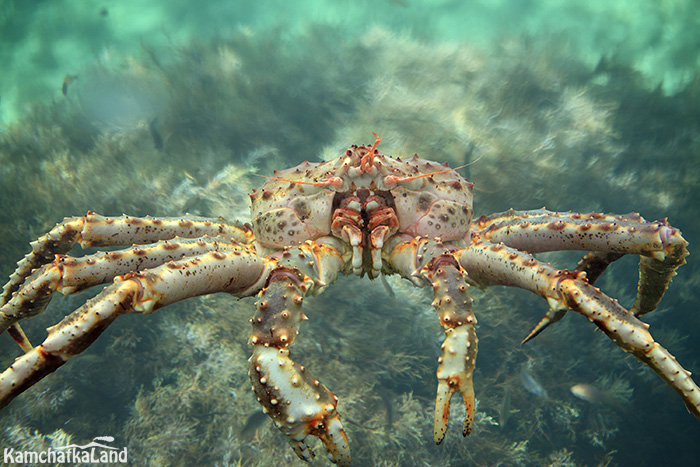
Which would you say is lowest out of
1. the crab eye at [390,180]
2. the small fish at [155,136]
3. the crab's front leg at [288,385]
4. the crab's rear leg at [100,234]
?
the small fish at [155,136]

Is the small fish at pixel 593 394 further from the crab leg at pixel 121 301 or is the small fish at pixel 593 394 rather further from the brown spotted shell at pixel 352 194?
the crab leg at pixel 121 301

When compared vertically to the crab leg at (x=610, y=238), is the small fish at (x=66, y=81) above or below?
below

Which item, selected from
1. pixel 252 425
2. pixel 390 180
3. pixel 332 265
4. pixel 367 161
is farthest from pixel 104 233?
pixel 252 425

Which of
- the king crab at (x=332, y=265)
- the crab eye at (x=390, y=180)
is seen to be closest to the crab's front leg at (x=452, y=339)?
the king crab at (x=332, y=265)

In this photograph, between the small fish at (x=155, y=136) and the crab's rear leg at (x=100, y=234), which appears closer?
the crab's rear leg at (x=100, y=234)

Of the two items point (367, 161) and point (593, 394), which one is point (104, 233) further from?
point (593, 394)

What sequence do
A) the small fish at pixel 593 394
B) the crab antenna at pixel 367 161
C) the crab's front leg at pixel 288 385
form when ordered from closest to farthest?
1. the crab's front leg at pixel 288 385
2. the crab antenna at pixel 367 161
3. the small fish at pixel 593 394

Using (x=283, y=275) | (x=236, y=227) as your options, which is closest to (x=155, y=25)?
(x=236, y=227)

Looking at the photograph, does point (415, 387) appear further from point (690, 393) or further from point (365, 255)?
point (690, 393)
